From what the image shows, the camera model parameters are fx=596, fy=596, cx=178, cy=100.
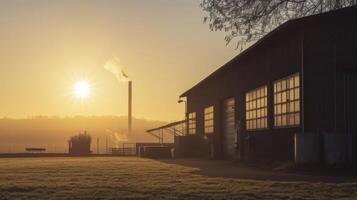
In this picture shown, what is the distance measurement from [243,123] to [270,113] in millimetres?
4673

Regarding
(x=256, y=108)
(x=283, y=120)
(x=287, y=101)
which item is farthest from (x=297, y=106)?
(x=256, y=108)

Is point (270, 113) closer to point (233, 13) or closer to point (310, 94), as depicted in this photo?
point (310, 94)

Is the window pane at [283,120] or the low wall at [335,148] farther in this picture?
the window pane at [283,120]

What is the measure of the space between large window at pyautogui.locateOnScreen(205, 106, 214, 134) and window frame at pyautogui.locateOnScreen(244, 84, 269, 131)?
25.8ft

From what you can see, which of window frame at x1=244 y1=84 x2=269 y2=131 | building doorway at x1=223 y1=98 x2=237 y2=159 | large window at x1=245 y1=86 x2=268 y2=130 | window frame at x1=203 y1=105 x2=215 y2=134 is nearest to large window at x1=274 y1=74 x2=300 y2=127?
window frame at x1=244 y1=84 x2=269 y2=131

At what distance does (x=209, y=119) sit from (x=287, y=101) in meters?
15.5

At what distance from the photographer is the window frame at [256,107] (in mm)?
27234

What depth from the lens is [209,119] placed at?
39.6 metres

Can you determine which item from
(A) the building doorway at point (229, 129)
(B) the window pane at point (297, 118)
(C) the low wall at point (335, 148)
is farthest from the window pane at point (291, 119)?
(A) the building doorway at point (229, 129)

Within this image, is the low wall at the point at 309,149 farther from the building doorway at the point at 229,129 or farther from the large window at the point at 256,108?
the building doorway at the point at 229,129

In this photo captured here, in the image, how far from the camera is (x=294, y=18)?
71.8ft

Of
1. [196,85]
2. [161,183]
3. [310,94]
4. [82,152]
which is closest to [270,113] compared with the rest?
[310,94]

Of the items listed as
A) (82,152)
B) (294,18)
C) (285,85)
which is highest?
(294,18)

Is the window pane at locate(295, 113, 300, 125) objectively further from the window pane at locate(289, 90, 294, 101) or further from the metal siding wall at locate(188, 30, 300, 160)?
the window pane at locate(289, 90, 294, 101)
